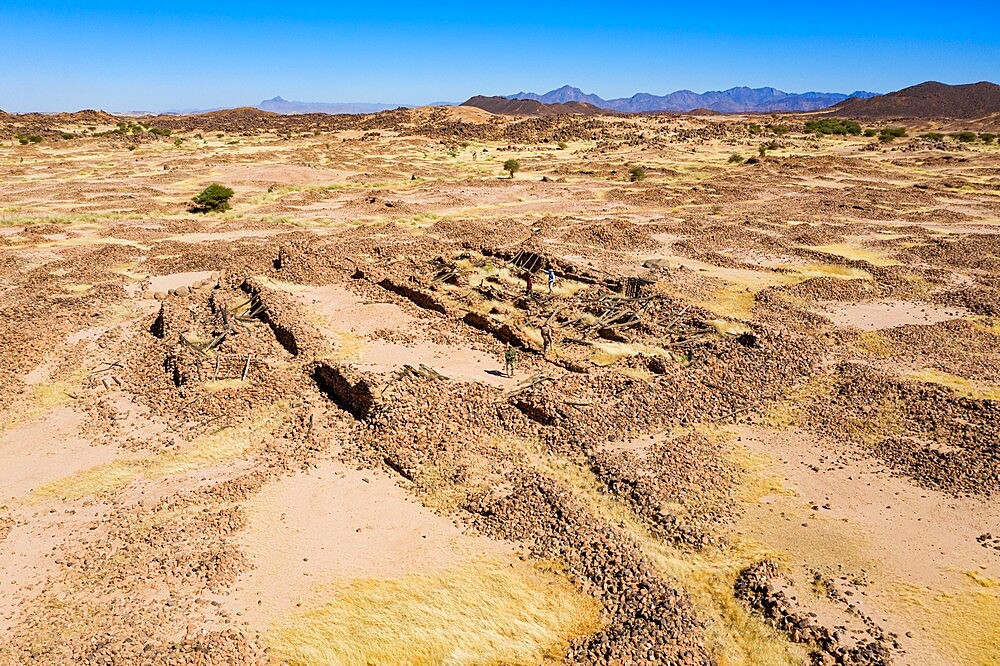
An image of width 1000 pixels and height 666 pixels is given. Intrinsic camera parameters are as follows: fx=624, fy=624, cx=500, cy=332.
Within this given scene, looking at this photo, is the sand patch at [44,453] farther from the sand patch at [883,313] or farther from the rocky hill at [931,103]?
the rocky hill at [931,103]

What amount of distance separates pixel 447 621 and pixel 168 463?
19.8ft

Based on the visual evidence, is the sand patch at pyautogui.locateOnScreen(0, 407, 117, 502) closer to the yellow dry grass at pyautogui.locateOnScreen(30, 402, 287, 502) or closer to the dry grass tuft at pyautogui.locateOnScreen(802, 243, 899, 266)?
the yellow dry grass at pyautogui.locateOnScreen(30, 402, 287, 502)

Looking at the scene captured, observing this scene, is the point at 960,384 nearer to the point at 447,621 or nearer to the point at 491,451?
the point at 491,451

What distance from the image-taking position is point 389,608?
313 inches

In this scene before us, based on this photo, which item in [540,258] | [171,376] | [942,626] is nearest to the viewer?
[942,626]

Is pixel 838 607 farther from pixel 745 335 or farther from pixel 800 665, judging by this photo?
pixel 745 335

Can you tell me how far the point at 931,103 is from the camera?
126312mm

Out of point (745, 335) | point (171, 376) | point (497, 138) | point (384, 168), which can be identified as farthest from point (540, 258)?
point (497, 138)

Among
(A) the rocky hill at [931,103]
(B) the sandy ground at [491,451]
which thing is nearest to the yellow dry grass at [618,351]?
(B) the sandy ground at [491,451]

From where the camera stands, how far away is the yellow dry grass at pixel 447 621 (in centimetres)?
735

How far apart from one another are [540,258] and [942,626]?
51.2 ft

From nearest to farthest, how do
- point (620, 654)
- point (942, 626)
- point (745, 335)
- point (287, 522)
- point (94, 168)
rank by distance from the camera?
point (620, 654) < point (942, 626) < point (287, 522) < point (745, 335) < point (94, 168)

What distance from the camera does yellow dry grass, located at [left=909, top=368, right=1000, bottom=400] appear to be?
13375mm

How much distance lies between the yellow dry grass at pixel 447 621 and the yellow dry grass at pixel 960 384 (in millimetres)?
10586
